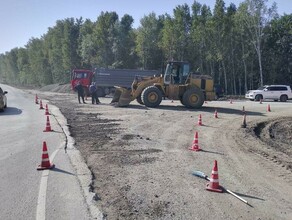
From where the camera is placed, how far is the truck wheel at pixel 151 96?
23.6m

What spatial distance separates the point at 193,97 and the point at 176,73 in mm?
1880

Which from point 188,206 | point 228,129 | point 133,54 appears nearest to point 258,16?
point 133,54

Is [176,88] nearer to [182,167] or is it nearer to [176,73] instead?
[176,73]

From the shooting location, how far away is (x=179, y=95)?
947 inches

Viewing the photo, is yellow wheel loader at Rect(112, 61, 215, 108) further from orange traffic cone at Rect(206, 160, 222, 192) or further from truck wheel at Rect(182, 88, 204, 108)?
orange traffic cone at Rect(206, 160, 222, 192)

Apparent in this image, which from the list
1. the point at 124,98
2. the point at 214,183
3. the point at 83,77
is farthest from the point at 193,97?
the point at 83,77

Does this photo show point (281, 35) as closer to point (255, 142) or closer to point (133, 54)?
point (133, 54)

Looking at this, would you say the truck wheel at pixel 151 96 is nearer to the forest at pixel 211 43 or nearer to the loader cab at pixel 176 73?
the loader cab at pixel 176 73

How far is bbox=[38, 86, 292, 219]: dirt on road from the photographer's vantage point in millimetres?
6398

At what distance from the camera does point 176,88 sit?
23891mm

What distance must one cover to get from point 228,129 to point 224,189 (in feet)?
28.4

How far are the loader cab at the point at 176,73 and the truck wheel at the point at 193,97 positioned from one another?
3.24 feet

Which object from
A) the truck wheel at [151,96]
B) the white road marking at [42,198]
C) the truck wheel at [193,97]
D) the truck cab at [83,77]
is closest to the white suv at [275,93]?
the truck wheel at [193,97]

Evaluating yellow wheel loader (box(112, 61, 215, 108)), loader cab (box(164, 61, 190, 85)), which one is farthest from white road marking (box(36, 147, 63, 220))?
loader cab (box(164, 61, 190, 85))
